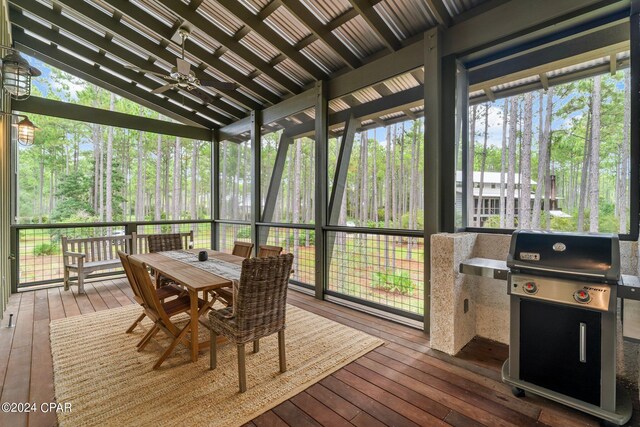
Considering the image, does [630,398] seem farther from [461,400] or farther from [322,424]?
[322,424]

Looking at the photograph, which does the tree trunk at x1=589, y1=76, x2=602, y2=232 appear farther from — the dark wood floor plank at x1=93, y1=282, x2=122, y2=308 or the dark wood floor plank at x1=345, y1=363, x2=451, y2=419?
the dark wood floor plank at x1=93, y1=282, x2=122, y2=308

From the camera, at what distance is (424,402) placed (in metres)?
1.90

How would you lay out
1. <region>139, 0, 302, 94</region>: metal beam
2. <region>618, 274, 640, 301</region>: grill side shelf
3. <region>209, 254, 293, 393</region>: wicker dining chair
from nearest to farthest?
1. <region>618, 274, 640, 301</region>: grill side shelf
2. <region>209, 254, 293, 393</region>: wicker dining chair
3. <region>139, 0, 302, 94</region>: metal beam

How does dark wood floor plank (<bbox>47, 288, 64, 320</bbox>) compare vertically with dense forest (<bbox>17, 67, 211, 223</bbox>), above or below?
below

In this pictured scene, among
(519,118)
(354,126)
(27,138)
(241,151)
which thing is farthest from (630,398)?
(241,151)

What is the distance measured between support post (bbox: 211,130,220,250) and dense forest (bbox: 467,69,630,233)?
540 cm

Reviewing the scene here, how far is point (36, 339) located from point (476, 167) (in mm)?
4834

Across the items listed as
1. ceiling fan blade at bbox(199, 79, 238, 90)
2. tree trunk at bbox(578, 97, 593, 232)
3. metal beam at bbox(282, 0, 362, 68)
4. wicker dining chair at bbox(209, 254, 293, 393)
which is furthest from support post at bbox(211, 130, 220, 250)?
tree trunk at bbox(578, 97, 593, 232)

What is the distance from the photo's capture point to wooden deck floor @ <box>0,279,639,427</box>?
1746 millimetres

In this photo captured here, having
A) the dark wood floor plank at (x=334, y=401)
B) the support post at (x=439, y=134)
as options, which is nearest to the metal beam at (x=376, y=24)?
the support post at (x=439, y=134)

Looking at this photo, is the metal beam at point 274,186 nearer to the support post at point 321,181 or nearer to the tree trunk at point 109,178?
the support post at point 321,181

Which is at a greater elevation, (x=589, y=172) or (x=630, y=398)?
(x=589, y=172)

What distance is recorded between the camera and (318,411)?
182 centimetres

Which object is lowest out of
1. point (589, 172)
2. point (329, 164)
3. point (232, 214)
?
point (232, 214)
